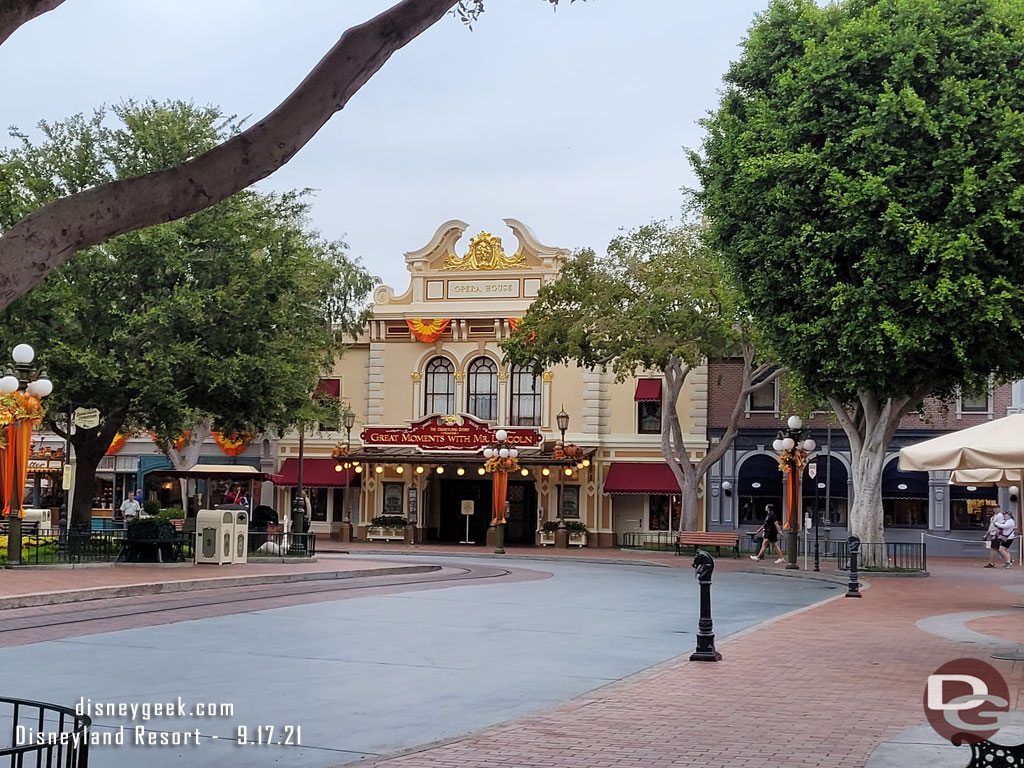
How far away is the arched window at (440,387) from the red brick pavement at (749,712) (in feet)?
105

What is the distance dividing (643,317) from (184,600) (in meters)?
21.0

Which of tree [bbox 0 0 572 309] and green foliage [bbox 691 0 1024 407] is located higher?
green foliage [bbox 691 0 1024 407]

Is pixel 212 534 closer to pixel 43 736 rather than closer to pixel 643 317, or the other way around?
pixel 643 317

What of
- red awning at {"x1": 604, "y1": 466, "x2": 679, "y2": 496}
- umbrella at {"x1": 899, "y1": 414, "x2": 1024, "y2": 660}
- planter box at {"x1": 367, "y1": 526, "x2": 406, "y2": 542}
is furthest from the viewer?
planter box at {"x1": 367, "y1": 526, "x2": 406, "y2": 542}

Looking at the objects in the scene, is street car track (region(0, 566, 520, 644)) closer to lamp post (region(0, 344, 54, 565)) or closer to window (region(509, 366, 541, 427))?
lamp post (region(0, 344, 54, 565))

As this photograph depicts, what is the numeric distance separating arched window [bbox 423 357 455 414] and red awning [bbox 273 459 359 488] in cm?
408

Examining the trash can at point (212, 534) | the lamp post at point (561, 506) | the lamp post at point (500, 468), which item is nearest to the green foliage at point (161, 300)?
the trash can at point (212, 534)

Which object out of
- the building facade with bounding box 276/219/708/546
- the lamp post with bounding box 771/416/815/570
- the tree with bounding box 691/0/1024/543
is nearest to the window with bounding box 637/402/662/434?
the building facade with bounding box 276/219/708/546

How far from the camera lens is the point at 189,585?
69.9 feet

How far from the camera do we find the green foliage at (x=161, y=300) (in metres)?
25.9

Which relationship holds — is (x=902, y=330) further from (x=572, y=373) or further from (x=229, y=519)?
(x=572, y=373)

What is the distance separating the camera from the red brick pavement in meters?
8.25

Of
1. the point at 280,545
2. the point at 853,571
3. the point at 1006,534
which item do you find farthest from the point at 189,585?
the point at 1006,534

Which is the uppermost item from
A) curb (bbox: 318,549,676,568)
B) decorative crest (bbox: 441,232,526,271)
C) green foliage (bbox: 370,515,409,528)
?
decorative crest (bbox: 441,232,526,271)
